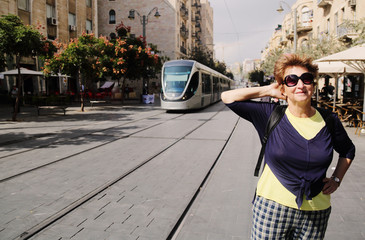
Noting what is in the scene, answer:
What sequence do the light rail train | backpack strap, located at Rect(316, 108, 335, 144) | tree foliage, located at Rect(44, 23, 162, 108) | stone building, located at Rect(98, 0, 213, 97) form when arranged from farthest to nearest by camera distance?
stone building, located at Rect(98, 0, 213, 97), tree foliage, located at Rect(44, 23, 162, 108), the light rail train, backpack strap, located at Rect(316, 108, 335, 144)

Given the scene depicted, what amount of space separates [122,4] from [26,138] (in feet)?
130

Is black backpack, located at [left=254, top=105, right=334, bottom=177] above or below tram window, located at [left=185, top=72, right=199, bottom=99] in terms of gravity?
below

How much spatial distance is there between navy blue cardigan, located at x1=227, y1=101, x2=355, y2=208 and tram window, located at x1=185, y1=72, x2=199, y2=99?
1540cm

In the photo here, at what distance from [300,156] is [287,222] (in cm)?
40

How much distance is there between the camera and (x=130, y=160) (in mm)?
6613

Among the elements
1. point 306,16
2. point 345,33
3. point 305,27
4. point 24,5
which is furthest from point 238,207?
point 306,16

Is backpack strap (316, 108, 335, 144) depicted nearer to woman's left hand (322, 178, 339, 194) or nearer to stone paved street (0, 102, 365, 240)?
woman's left hand (322, 178, 339, 194)

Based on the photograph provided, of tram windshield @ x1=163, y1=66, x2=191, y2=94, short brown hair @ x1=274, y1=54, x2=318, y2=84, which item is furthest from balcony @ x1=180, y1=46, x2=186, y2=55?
short brown hair @ x1=274, y1=54, x2=318, y2=84

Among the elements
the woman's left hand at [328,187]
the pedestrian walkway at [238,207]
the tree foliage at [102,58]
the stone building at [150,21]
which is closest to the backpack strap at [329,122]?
the woman's left hand at [328,187]

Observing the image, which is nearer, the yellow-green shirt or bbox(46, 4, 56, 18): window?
the yellow-green shirt

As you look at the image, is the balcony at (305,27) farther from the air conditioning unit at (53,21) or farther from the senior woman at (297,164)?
the senior woman at (297,164)

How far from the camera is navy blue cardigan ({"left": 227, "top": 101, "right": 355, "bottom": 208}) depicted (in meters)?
1.83

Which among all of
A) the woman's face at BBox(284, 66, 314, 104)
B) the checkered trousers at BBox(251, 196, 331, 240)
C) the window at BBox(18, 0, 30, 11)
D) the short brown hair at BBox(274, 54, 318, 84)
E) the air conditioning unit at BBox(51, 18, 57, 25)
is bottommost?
the checkered trousers at BBox(251, 196, 331, 240)

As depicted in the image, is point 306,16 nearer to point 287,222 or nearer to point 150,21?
point 150,21
